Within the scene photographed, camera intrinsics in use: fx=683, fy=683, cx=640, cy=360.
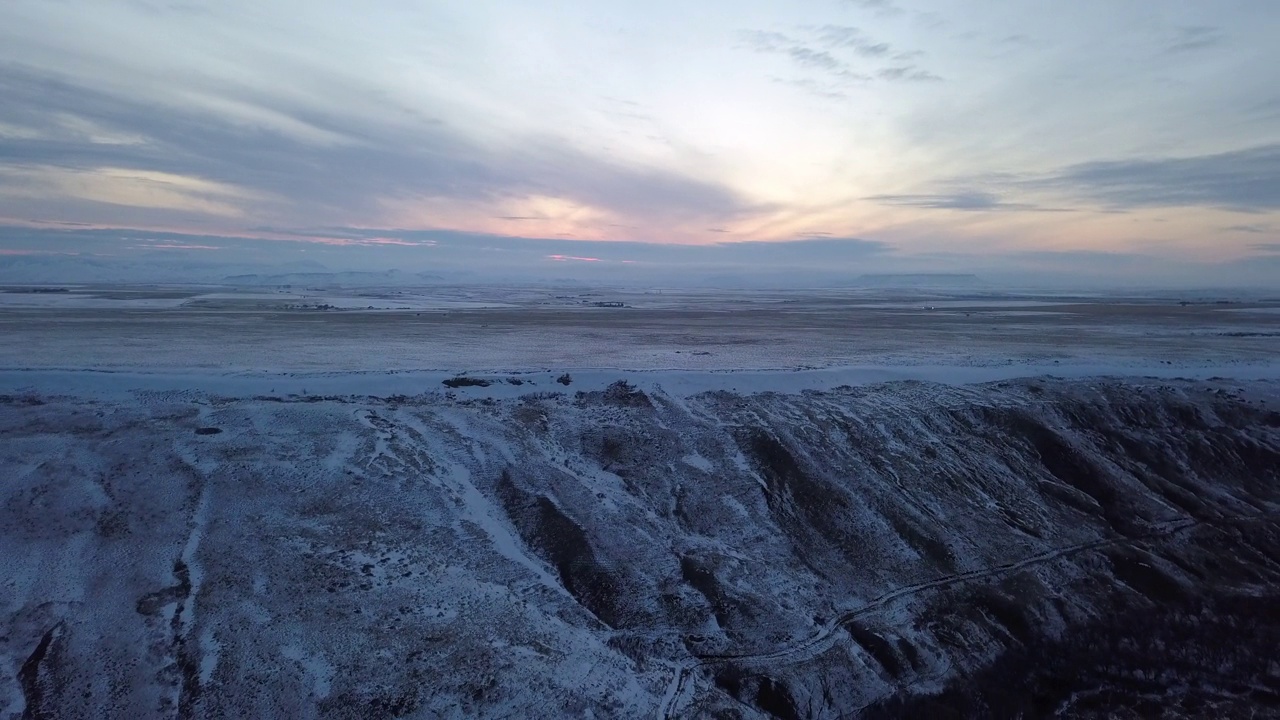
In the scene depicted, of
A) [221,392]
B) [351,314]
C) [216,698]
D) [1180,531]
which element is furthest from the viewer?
[351,314]

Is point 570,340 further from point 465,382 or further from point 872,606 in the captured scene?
point 872,606

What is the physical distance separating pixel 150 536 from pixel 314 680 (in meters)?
7.73

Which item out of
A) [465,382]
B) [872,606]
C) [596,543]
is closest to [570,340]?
[465,382]

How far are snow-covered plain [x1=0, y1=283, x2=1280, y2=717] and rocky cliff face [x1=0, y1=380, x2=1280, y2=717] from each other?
9 centimetres

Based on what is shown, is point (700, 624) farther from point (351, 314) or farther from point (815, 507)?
point (351, 314)

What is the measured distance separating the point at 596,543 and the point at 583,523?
1.06 metres

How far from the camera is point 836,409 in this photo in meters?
27.4

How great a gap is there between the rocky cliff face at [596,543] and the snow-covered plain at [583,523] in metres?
0.09

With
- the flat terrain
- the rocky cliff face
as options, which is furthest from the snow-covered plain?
the flat terrain

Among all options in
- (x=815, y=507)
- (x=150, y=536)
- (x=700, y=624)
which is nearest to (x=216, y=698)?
(x=150, y=536)

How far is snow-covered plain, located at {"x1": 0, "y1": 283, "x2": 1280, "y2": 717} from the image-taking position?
44.0 ft

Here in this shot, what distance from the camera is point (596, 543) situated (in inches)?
742

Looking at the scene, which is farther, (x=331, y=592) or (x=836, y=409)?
(x=836, y=409)

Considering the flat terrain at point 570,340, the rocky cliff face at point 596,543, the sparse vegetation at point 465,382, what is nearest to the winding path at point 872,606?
the rocky cliff face at point 596,543
